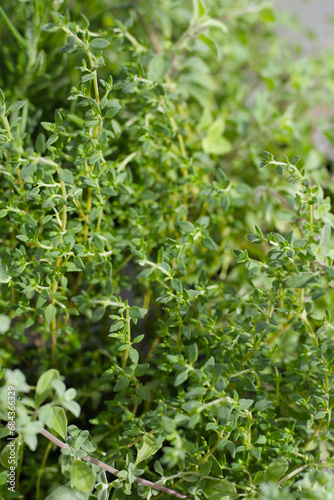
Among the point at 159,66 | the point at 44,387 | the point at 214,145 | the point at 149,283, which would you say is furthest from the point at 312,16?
the point at 44,387

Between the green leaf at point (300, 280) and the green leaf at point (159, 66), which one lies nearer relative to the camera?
the green leaf at point (300, 280)

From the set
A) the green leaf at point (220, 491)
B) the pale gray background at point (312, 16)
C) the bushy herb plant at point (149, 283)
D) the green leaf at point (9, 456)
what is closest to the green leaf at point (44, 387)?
the bushy herb plant at point (149, 283)

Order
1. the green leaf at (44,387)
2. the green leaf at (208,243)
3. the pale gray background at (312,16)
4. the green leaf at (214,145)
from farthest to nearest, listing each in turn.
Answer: the pale gray background at (312,16), the green leaf at (214,145), the green leaf at (208,243), the green leaf at (44,387)

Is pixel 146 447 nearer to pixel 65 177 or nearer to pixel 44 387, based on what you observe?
pixel 44 387

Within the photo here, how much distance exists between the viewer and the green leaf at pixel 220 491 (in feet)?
1.54

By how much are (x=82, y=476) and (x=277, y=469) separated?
21 cm

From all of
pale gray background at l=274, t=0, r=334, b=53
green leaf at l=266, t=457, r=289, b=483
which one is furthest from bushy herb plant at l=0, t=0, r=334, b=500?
pale gray background at l=274, t=0, r=334, b=53

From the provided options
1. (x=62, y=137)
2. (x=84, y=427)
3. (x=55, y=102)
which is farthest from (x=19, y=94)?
(x=84, y=427)

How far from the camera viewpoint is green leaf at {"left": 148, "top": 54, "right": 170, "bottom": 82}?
24.4 inches

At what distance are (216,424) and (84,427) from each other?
0.31m

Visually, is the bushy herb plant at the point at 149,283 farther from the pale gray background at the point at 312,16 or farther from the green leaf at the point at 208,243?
the pale gray background at the point at 312,16

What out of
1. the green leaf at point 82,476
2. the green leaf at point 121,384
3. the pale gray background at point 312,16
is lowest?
the green leaf at point 82,476

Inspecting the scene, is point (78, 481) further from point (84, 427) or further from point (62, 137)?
point (62, 137)

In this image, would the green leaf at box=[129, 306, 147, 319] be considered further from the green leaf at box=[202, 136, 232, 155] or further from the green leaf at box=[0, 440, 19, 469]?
the green leaf at box=[202, 136, 232, 155]
